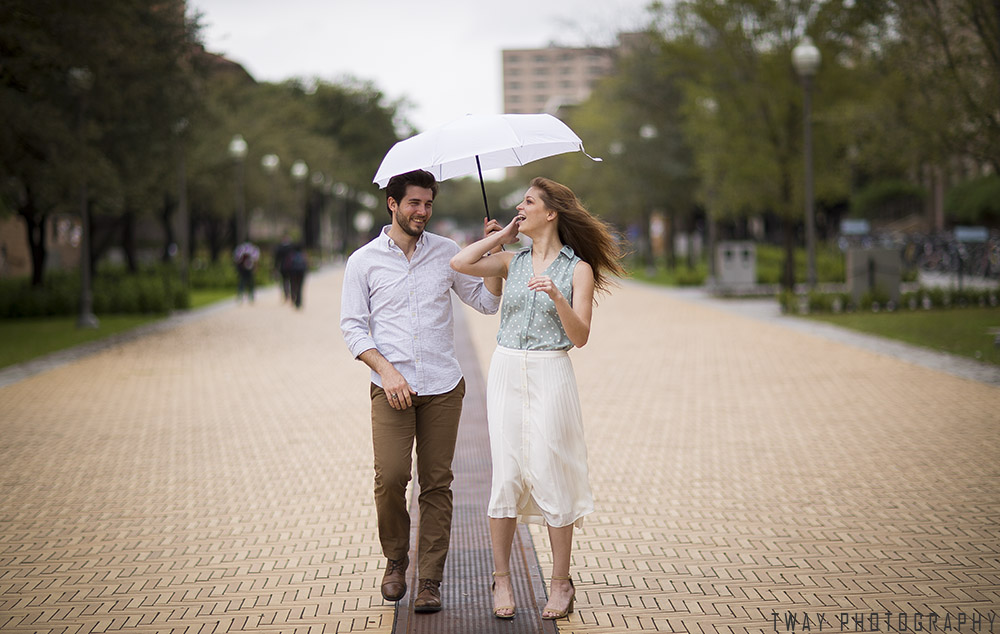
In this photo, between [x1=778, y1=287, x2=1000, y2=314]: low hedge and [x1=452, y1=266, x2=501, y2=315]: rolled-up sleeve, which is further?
[x1=778, y1=287, x2=1000, y2=314]: low hedge

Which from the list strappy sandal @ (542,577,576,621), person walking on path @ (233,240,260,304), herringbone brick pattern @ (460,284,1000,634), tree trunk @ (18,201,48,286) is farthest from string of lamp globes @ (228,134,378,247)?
strappy sandal @ (542,577,576,621)

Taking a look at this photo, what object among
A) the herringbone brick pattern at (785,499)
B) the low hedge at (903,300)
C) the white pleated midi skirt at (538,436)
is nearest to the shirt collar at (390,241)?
the white pleated midi skirt at (538,436)

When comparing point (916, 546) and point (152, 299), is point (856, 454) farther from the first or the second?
point (152, 299)

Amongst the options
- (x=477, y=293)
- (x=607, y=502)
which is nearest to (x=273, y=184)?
(x=607, y=502)

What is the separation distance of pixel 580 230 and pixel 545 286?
1.53 feet

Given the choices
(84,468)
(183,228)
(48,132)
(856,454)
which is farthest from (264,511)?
(183,228)

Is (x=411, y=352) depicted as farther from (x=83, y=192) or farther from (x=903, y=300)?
(x=903, y=300)

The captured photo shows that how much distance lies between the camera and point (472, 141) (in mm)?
4309

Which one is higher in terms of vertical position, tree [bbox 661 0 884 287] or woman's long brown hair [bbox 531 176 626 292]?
tree [bbox 661 0 884 287]

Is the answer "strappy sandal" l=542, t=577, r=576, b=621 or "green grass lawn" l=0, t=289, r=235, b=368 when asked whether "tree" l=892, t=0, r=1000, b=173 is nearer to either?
"strappy sandal" l=542, t=577, r=576, b=621

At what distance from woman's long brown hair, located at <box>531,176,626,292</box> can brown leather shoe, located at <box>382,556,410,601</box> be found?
4.72 feet

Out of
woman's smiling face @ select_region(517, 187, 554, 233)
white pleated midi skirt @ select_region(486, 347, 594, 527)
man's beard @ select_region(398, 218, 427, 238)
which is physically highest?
woman's smiling face @ select_region(517, 187, 554, 233)

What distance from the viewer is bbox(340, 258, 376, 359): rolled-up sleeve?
4.38 meters

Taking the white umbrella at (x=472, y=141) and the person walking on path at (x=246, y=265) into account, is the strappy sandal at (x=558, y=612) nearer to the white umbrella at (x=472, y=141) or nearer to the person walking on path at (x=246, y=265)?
the white umbrella at (x=472, y=141)
